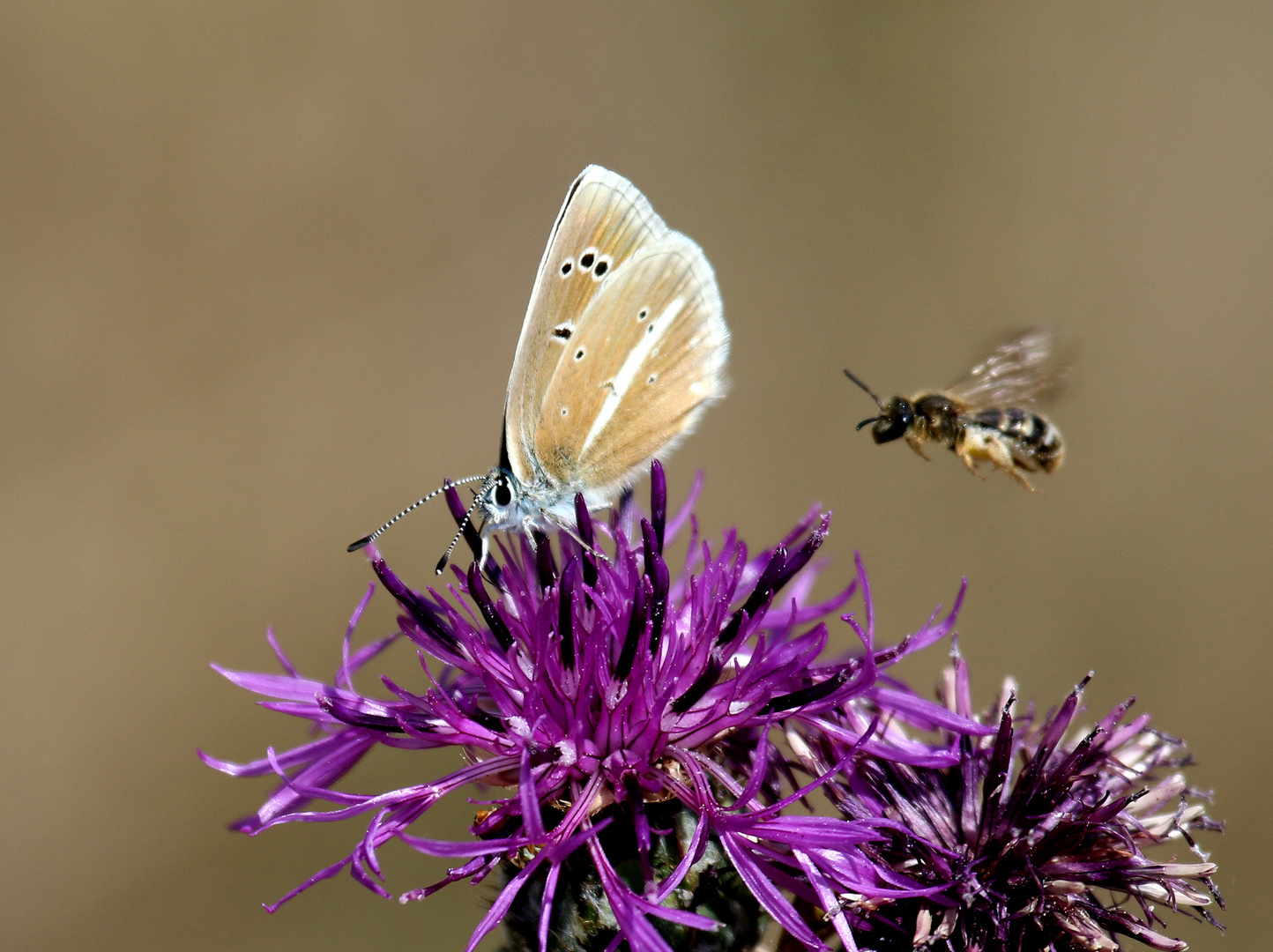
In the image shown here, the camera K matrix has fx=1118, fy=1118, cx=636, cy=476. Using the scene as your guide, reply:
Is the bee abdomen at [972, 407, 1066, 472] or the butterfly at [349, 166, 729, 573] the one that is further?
the bee abdomen at [972, 407, 1066, 472]

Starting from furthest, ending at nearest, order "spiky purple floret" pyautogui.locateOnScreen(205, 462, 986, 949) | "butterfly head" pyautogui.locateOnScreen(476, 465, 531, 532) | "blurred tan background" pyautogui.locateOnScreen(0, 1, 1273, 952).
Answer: "blurred tan background" pyautogui.locateOnScreen(0, 1, 1273, 952)
"butterfly head" pyautogui.locateOnScreen(476, 465, 531, 532)
"spiky purple floret" pyautogui.locateOnScreen(205, 462, 986, 949)

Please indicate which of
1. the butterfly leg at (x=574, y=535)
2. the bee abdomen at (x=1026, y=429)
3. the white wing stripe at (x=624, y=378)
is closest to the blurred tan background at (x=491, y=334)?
the bee abdomen at (x=1026, y=429)

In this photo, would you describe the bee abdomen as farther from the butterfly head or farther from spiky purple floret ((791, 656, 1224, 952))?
the butterfly head

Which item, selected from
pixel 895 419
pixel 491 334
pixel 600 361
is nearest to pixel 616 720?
pixel 600 361

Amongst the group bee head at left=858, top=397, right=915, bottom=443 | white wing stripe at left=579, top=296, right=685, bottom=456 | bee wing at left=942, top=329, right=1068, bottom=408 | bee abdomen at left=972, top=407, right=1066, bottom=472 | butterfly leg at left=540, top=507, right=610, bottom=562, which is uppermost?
bee wing at left=942, top=329, right=1068, bottom=408

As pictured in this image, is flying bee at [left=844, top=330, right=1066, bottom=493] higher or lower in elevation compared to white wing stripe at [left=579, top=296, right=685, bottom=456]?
higher

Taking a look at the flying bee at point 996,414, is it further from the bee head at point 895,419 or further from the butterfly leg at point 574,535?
the butterfly leg at point 574,535

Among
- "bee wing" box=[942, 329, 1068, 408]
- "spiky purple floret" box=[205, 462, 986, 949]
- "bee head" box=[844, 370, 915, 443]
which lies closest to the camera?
"spiky purple floret" box=[205, 462, 986, 949]

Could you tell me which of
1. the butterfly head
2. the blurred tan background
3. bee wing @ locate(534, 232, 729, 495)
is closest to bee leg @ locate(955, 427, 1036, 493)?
bee wing @ locate(534, 232, 729, 495)
